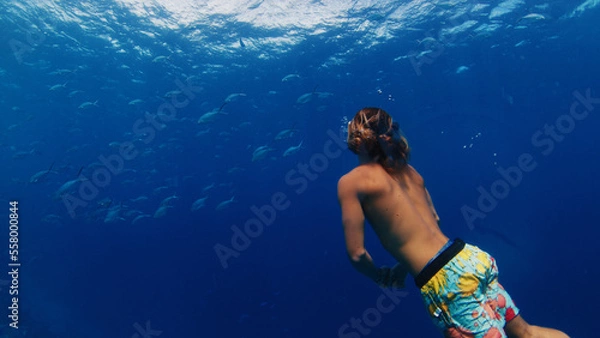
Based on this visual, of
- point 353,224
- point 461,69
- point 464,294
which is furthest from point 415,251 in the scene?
point 461,69

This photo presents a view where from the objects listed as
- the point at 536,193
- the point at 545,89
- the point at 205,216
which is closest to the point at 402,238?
the point at 545,89

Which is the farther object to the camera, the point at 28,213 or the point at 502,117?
the point at 28,213

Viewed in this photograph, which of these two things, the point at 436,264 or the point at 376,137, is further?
the point at 376,137

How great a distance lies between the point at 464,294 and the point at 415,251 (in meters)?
0.41

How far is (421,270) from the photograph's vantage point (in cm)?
255

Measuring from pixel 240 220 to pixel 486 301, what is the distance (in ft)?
157

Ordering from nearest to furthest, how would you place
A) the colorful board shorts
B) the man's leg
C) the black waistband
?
the colorful board shorts → the black waistband → the man's leg

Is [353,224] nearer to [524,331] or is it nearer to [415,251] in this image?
[415,251]

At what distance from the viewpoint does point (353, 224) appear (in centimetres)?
251

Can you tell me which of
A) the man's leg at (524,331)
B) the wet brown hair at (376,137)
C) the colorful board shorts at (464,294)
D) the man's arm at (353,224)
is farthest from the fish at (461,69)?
the man's arm at (353,224)

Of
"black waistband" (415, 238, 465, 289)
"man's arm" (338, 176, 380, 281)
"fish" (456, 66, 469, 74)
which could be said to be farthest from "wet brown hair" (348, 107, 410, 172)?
"fish" (456, 66, 469, 74)

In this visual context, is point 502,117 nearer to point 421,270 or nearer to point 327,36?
point 327,36

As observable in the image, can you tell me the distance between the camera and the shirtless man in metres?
2.40

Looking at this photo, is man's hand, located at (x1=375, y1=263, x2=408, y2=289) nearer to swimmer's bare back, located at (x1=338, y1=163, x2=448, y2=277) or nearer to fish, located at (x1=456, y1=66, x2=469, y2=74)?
swimmer's bare back, located at (x1=338, y1=163, x2=448, y2=277)
